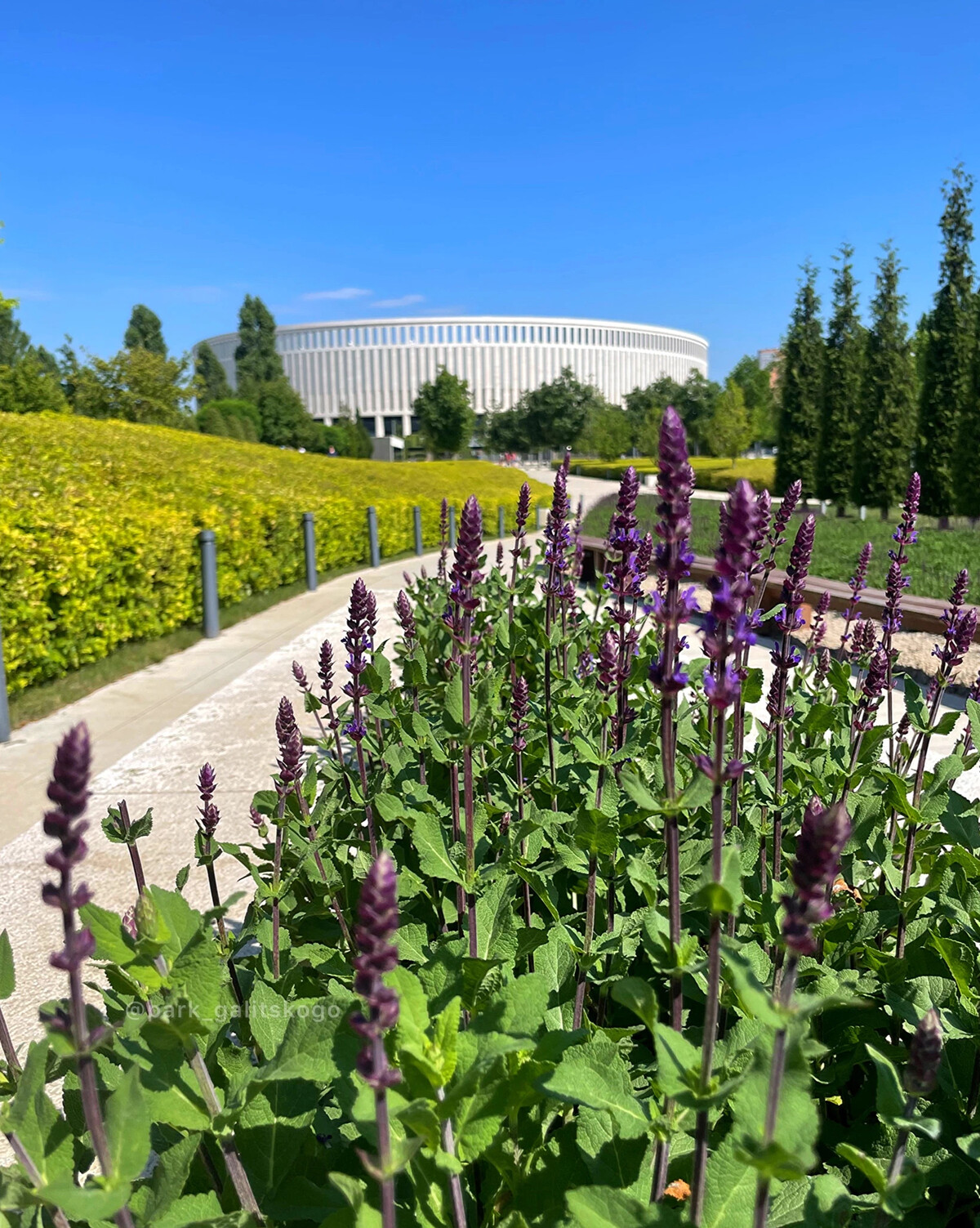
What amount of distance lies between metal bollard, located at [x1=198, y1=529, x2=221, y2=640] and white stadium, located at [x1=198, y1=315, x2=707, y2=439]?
383ft

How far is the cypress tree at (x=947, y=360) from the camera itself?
25047mm

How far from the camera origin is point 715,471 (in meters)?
55.8

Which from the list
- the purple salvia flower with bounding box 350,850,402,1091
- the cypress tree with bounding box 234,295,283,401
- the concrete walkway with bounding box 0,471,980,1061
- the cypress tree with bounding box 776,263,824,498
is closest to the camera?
the purple salvia flower with bounding box 350,850,402,1091

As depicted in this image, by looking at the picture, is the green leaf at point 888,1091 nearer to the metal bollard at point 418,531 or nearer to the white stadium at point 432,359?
the metal bollard at point 418,531

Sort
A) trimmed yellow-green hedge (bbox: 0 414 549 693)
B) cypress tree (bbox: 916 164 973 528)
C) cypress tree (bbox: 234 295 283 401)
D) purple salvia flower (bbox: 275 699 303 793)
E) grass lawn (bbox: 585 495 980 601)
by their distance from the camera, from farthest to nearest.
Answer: cypress tree (bbox: 234 295 283 401), cypress tree (bbox: 916 164 973 528), grass lawn (bbox: 585 495 980 601), trimmed yellow-green hedge (bbox: 0 414 549 693), purple salvia flower (bbox: 275 699 303 793)

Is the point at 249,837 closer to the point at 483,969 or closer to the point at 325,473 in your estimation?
the point at 483,969

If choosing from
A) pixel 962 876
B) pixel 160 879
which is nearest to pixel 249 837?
pixel 160 879

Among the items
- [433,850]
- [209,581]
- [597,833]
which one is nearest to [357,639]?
[433,850]

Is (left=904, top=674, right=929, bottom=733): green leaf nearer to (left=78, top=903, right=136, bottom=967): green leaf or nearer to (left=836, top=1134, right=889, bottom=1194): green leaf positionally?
(left=836, top=1134, right=889, bottom=1194): green leaf

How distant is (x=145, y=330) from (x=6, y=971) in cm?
8796

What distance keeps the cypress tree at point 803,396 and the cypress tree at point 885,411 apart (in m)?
4.75

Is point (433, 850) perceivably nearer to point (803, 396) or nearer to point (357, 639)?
point (357, 639)

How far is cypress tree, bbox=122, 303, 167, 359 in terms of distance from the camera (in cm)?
7856

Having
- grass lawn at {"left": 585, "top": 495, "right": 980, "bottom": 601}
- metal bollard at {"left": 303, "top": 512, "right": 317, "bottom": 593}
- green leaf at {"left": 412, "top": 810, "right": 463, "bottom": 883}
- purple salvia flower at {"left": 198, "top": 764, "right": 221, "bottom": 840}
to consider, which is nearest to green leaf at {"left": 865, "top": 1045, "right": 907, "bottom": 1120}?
green leaf at {"left": 412, "top": 810, "right": 463, "bottom": 883}
